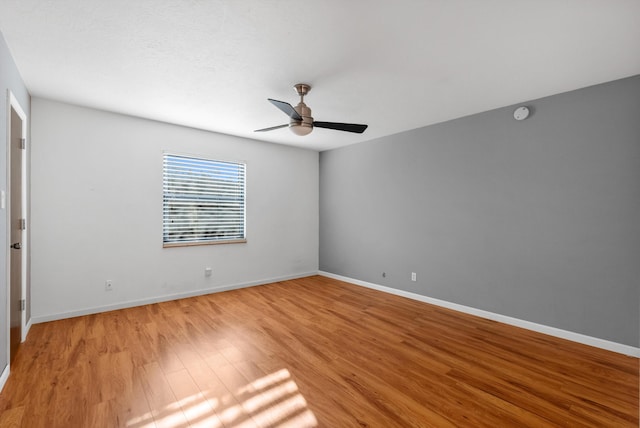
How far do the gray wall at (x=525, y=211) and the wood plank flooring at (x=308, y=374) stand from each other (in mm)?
477

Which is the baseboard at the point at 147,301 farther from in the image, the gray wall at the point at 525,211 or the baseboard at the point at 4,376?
the gray wall at the point at 525,211

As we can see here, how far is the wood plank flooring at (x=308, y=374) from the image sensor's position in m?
1.84

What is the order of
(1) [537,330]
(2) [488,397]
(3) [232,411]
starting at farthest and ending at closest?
(1) [537,330]
(2) [488,397]
(3) [232,411]

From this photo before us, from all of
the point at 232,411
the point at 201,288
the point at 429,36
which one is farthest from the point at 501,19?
the point at 201,288

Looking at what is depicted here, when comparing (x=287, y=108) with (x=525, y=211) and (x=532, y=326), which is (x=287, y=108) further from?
(x=532, y=326)

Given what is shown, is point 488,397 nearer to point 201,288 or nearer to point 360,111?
point 360,111

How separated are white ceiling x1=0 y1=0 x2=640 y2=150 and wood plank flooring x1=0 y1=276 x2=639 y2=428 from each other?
101 inches

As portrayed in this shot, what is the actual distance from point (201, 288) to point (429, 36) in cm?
437

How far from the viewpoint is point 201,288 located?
14.9ft

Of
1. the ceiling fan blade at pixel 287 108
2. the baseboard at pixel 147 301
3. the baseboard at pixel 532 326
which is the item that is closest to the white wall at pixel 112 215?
the baseboard at pixel 147 301

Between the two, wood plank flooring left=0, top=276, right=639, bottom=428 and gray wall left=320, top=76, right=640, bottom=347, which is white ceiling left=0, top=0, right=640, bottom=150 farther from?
wood plank flooring left=0, top=276, right=639, bottom=428

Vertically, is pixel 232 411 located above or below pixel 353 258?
below

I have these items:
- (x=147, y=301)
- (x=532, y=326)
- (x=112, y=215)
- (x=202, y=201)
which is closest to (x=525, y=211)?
(x=532, y=326)

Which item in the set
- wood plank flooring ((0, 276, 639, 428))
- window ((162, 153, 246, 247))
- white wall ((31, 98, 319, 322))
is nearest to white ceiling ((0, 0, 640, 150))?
white wall ((31, 98, 319, 322))
